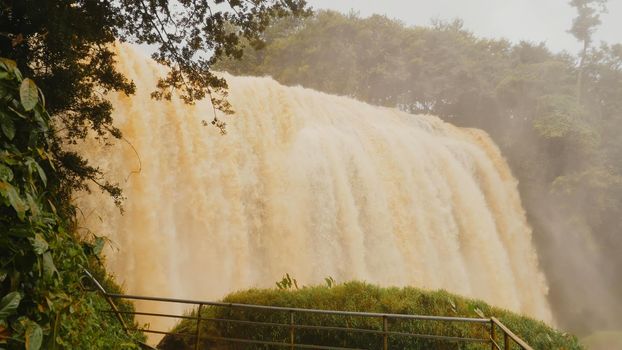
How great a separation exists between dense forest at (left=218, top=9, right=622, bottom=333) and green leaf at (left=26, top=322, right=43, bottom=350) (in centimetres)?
2177

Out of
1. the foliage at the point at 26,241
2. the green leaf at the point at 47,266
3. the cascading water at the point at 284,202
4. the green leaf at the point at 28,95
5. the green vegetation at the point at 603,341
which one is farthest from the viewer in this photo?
the green vegetation at the point at 603,341

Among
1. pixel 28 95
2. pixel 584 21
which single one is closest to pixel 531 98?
pixel 584 21

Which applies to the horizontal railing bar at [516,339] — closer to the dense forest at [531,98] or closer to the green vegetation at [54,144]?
the green vegetation at [54,144]

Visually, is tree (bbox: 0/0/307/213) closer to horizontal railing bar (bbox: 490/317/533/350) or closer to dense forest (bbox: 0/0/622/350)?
dense forest (bbox: 0/0/622/350)

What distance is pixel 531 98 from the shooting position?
79.2 feet

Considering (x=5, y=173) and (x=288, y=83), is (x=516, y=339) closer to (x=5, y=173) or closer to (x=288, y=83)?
(x=5, y=173)

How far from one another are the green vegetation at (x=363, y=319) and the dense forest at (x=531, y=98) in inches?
565

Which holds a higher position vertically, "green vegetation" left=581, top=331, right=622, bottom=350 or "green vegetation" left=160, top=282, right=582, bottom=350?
"green vegetation" left=581, top=331, right=622, bottom=350

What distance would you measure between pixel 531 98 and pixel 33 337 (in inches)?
1013

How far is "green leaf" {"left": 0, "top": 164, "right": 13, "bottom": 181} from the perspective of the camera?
7.70 ft

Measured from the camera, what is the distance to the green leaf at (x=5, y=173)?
235cm

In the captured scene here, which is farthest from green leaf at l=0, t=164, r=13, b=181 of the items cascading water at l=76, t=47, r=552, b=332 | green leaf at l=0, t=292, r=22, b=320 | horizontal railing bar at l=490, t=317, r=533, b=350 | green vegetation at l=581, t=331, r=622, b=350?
green vegetation at l=581, t=331, r=622, b=350

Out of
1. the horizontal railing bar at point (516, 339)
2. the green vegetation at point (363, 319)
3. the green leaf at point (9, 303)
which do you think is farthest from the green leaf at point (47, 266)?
the green vegetation at point (363, 319)

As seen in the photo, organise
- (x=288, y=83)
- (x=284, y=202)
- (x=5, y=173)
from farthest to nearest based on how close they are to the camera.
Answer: (x=288, y=83)
(x=284, y=202)
(x=5, y=173)
